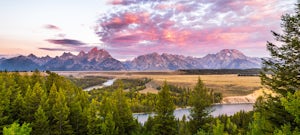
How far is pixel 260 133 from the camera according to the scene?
1889cm

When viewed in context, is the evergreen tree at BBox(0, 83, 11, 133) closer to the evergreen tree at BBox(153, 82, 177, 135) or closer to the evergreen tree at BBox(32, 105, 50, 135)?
the evergreen tree at BBox(32, 105, 50, 135)

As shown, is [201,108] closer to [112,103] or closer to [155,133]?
[155,133]

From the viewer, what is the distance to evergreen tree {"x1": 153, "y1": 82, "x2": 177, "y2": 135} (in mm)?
39906

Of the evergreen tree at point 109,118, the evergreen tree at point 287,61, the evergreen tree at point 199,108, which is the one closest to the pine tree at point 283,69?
the evergreen tree at point 287,61

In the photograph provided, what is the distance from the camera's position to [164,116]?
40.2 metres

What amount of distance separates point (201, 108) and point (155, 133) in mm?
7697

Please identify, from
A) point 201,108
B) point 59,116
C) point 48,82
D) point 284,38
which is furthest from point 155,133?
point 48,82

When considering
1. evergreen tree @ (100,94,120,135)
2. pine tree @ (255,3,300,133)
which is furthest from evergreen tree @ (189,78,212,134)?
pine tree @ (255,3,300,133)

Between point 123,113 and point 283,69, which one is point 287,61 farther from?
point 123,113

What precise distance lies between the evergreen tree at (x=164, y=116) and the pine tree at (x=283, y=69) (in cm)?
2041

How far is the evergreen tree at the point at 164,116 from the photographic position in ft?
131

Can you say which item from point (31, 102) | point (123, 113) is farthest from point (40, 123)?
point (123, 113)

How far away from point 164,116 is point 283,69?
23.0 meters

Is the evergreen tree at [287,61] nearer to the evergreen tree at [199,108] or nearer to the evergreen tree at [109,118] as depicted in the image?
the evergreen tree at [199,108]
